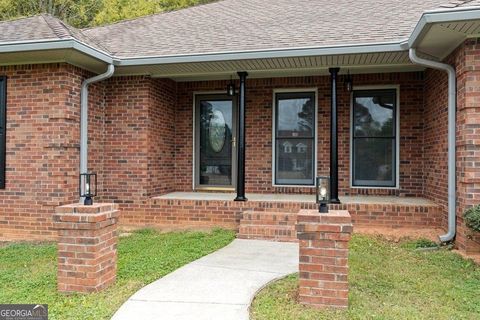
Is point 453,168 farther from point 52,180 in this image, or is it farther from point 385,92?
point 52,180

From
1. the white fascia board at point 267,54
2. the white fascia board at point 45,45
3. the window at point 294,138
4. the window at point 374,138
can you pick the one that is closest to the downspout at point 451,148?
the white fascia board at point 267,54

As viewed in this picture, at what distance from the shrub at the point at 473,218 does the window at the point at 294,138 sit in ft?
11.3

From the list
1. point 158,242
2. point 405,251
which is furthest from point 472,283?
point 158,242

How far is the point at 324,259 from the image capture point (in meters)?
3.54

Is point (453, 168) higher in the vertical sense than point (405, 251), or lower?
higher

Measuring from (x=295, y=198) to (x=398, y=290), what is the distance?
3.56 metres

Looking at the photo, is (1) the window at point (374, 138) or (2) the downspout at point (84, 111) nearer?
(2) the downspout at point (84, 111)

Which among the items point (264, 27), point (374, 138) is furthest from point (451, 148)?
point (264, 27)

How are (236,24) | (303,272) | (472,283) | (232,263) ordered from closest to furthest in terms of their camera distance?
(303,272), (472,283), (232,263), (236,24)

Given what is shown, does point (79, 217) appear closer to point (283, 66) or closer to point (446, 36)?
point (283, 66)

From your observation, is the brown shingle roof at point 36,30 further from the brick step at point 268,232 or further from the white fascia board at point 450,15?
the white fascia board at point 450,15

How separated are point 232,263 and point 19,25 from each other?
18.8ft

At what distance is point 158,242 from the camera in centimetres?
611

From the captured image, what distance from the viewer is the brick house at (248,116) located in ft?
20.7
